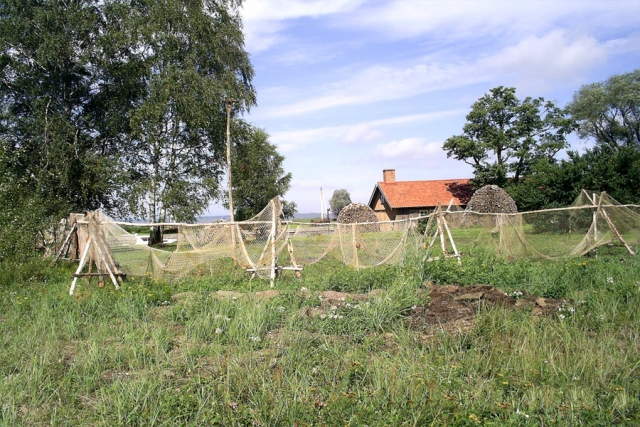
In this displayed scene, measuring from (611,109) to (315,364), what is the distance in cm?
4470

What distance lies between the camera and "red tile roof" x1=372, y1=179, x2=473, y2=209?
131 ft

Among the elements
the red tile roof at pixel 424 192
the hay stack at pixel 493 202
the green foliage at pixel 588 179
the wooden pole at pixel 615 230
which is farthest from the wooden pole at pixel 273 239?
the red tile roof at pixel 424 192

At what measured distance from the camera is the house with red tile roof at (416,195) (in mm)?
39812

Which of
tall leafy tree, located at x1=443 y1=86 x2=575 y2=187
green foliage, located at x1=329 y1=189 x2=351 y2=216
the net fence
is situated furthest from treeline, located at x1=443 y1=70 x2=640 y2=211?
green foliage, located at x1=329 y1=189 x2=351 y2=216

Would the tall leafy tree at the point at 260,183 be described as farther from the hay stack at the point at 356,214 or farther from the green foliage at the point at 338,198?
the green foliage at the point at 338,198

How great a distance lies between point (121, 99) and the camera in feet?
74.8

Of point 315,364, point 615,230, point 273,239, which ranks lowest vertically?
point 315,364

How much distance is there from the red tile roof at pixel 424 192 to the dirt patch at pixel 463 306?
3333 centimetres

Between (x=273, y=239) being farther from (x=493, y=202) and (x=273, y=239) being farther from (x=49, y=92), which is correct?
(x=493, y=202)

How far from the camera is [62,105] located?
2173cm

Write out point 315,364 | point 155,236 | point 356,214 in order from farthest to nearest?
point 356,214 < point 155,236 < point 315,364

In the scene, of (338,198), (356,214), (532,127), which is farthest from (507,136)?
(338,198)

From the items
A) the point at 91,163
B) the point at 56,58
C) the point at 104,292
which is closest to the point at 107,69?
the point at 56,58

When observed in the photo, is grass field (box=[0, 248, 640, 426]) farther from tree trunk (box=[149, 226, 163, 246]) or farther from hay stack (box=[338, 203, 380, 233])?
hay stack (box=[338, 203, 380, 233])
